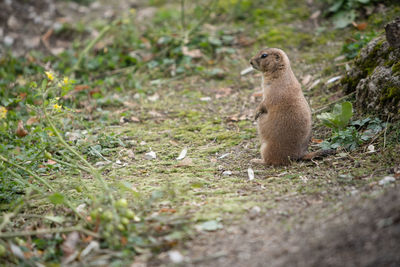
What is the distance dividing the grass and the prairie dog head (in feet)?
2.68

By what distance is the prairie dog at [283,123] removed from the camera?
12.6 feet

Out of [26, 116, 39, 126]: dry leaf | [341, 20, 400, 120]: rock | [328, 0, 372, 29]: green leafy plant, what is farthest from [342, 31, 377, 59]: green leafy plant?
[26, 116, 39, 126]: dry leaf

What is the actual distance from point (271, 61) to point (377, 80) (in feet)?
3.61

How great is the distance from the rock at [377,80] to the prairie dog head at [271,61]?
2.79 feet

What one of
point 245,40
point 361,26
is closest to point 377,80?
point 361,26

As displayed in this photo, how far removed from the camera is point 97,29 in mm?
7676

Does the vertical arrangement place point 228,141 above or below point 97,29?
below

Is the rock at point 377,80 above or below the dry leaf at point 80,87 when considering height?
above

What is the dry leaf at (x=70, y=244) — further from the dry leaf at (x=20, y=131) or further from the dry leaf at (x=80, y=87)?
the dry leaf at (x=80, y=87)

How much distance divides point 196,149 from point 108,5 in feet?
18.9

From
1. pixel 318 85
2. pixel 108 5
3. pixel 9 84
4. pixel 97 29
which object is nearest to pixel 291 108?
pixel 318 85

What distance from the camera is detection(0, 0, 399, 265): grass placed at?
2.88 m

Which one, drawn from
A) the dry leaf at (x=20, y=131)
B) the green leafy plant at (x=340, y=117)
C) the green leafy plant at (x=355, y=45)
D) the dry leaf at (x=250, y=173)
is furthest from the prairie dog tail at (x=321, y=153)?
the dry leaf at (x=20, y=131)

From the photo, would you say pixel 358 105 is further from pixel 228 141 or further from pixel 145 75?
pixel 145 75
